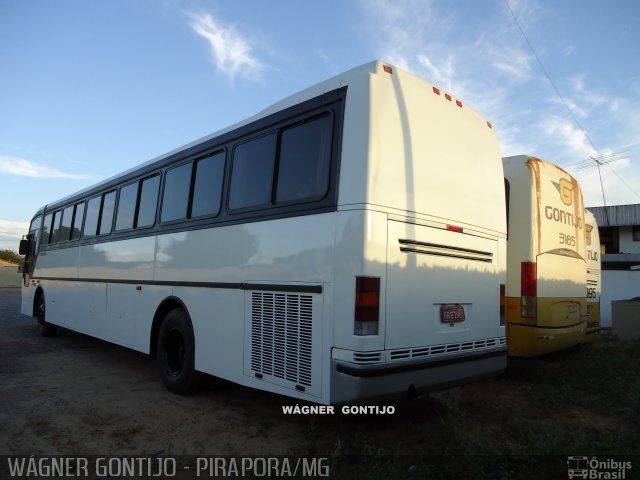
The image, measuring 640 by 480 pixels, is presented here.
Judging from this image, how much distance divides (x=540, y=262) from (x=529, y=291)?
17.7 inches

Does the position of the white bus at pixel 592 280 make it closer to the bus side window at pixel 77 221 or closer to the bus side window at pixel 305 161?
the bus side window at pixel 305 161

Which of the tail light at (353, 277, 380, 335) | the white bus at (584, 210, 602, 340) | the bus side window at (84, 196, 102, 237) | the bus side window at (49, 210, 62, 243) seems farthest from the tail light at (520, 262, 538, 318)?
the bus side window at (49, 210, 62, 243)

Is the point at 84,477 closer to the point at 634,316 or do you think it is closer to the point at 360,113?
the point at 360,113

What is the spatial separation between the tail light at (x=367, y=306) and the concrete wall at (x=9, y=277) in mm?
38975

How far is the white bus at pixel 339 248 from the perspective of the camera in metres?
3.83

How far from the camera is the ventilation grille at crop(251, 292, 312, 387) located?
13.3 ft

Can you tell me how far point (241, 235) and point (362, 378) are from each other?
2.06 m

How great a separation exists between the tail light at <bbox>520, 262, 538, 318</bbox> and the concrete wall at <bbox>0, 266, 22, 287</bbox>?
3850cm

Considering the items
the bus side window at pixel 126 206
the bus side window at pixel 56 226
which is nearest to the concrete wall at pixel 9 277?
the bus side window at pixel 56 226

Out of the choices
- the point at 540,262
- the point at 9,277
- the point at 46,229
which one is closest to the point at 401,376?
the point at 540,262

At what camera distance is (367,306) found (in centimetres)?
375

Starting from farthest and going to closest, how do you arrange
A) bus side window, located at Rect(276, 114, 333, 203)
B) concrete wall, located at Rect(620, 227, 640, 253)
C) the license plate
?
concrete wall, located at Rect(620, 227, 640, 253)
the license plate
bus side window, located at Rect(276, 114, 333, 203)

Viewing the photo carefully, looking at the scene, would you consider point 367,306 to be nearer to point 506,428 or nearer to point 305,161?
point 305,161

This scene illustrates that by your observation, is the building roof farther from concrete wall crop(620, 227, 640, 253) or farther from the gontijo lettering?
the gontijo lettering
